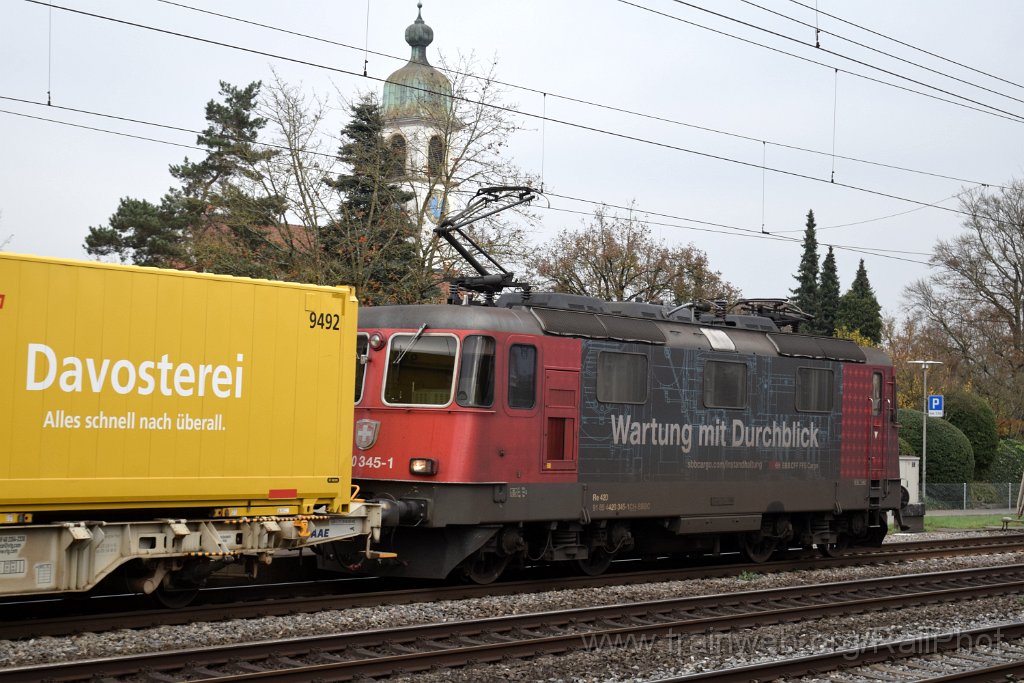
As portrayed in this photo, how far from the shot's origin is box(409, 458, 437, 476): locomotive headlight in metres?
12.9

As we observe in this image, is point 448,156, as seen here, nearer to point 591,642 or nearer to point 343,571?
point 343,571

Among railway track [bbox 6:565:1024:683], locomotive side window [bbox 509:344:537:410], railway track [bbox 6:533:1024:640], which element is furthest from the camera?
locomotive side window [bbox 509:344:537:410]

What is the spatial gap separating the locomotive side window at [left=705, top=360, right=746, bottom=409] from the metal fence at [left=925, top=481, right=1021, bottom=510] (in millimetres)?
18859

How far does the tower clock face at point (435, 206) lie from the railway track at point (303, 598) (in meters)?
11.6

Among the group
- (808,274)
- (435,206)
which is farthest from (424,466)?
(808,274)

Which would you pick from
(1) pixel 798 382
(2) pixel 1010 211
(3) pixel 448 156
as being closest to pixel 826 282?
(2) pixel 1010 211

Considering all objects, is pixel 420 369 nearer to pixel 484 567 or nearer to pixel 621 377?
pixel 484 567

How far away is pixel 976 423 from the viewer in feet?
128

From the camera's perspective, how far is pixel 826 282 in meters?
80.8

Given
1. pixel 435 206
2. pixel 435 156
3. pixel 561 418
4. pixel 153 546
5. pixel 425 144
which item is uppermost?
pixel 425 144

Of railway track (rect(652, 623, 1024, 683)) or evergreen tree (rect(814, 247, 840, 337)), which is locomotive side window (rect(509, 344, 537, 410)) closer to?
railway track (rect(652, 623, 1024, 683))

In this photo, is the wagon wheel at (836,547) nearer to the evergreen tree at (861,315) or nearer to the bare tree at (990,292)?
the bare tree at (990,292)

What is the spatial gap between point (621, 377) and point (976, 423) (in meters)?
28.0

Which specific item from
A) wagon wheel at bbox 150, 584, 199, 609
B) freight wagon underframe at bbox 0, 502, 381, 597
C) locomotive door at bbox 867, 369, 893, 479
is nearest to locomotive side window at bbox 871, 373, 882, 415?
A: locomotive door at bbox 867, 369, 893, 479
